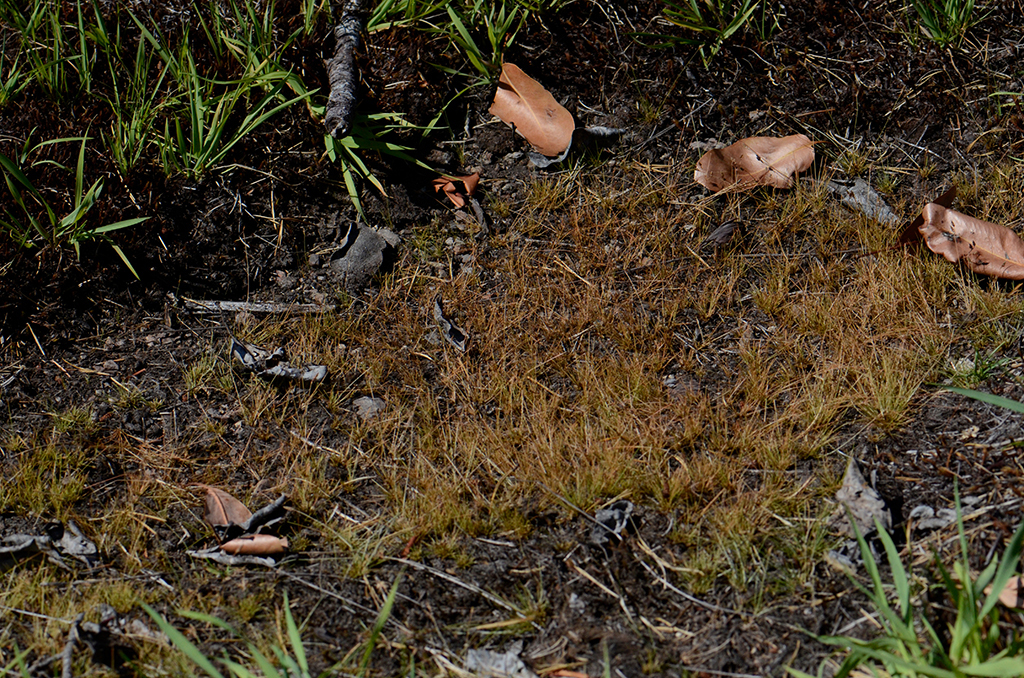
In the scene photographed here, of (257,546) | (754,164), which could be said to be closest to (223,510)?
(257,546)

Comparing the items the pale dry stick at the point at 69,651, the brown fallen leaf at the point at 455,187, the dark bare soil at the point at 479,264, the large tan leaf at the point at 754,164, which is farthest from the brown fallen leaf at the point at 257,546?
the large tan leaf at the point at 754,164

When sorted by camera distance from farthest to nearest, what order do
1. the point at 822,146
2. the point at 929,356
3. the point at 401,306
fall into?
the point at 822,146
the point at 401,306
the point at 929,356

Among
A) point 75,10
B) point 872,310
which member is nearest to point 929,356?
point 872,310

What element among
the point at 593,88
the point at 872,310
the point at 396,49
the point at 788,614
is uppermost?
the point at 396,49

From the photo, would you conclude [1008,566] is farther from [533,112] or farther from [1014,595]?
[533,112]

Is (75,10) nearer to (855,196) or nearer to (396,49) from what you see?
(396,49)

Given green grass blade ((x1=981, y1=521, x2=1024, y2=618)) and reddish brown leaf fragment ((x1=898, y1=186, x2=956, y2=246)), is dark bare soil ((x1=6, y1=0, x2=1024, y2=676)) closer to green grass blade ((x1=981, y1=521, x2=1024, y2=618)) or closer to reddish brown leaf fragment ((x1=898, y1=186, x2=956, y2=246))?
reddish brown leaf fragment ((x1=898, y1=186, x2=956, y2=246))

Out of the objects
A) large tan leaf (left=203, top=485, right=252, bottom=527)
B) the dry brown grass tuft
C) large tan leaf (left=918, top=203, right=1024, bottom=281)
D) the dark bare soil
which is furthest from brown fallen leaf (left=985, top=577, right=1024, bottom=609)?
large tan leaf (left=203, top=485, right=252, bottom=527)

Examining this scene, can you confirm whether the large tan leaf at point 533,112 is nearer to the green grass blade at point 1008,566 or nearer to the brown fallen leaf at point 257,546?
the brown fallen leaf at point 257,546
